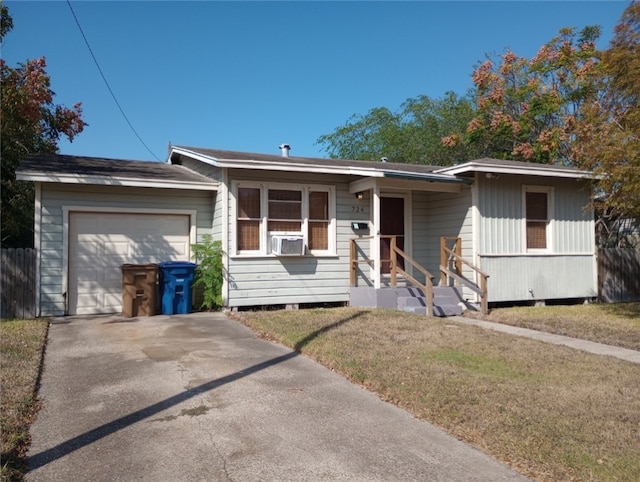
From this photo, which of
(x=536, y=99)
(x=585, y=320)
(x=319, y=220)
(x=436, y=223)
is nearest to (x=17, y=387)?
(x=319, y=220)

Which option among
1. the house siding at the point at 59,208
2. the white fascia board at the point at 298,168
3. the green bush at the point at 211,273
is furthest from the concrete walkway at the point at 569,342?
the house siding at the point at 59,208

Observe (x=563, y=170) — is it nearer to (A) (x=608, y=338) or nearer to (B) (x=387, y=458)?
(A) (x=608, y=338)

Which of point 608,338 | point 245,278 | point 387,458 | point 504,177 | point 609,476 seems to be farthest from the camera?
point 504,177

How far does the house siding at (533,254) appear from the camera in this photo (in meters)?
12.2

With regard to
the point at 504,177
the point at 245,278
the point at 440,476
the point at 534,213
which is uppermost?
the point at 504,177

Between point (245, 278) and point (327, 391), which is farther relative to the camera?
point (245, 278)

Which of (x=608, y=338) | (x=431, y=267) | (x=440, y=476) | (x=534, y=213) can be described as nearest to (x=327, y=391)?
(x=440, y=476)

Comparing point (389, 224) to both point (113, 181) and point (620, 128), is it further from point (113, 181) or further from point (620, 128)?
point (113, 181)

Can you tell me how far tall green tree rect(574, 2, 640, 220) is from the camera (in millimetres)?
9359

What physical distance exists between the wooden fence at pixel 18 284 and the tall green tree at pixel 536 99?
1813 cm

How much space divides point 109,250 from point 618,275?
42.5 ft

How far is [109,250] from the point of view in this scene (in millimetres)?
11016

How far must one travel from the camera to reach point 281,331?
27.3 feet

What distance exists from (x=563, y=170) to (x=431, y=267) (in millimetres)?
3963
